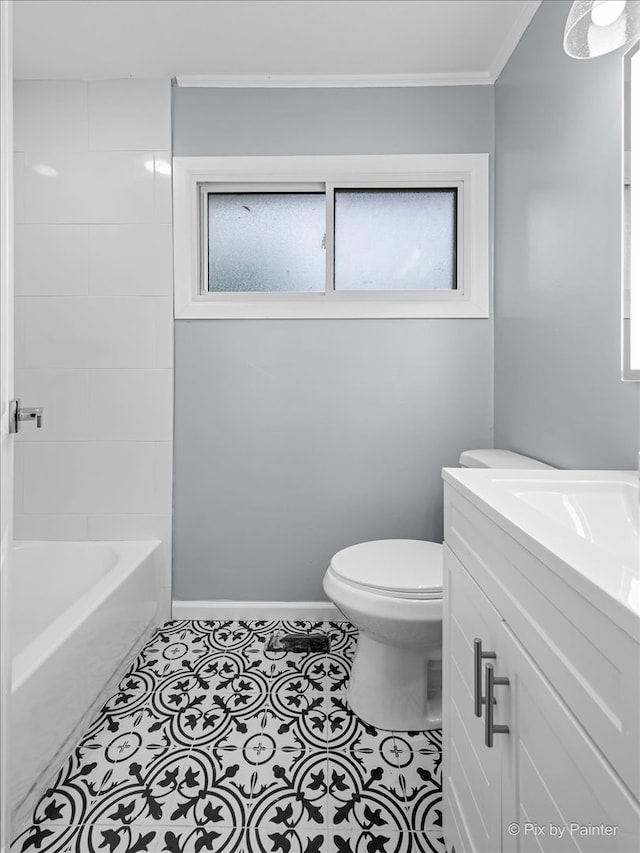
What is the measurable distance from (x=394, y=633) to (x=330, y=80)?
2.19 meters

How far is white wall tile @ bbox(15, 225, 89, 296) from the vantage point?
214 cm

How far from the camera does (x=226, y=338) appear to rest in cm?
217

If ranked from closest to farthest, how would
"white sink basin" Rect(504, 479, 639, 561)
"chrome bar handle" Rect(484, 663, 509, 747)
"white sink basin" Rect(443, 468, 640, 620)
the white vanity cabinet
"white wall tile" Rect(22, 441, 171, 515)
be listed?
the white vanity cabinet < "white sink basin" Rect(443, 468, 640, 620) < "chrome bar handle" Rect(484, 663, 509, 747) < "white sink basin" Rect(504, 479, 639, 561) < "white wall tile" Rect(22, 441, 171, 515)

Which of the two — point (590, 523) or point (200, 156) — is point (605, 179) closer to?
point (590, 523)

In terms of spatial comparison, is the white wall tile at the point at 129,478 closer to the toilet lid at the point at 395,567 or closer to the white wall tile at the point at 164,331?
the white wall tile at the point at 164,331

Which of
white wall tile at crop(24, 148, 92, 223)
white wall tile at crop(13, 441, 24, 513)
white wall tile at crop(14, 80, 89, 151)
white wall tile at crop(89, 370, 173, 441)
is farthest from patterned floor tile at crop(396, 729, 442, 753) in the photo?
white wall tile at crop(14, 80, 89, 151)

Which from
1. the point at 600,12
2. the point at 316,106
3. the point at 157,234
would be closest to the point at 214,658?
the point at 157,234

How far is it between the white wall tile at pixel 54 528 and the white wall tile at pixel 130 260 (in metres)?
1.01

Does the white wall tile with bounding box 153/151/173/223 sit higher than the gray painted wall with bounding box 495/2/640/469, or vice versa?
the white wall tile with bounding box 153/151/173/223

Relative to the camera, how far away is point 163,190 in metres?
2.13

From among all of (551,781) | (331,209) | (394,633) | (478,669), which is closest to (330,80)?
(331,209)

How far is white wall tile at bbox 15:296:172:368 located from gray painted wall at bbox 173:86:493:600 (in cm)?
13

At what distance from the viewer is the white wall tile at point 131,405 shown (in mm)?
2178

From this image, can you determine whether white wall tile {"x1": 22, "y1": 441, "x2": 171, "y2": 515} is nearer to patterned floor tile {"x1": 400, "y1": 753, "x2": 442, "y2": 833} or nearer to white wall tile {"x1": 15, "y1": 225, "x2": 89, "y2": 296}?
white wall tile {"x1": 15, "y1": 225, "x2": 89, "y2": 296}
